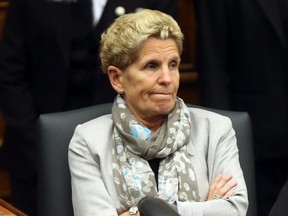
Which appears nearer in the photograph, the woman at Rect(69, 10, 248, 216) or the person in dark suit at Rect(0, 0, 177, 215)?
the woman at Rect(69, 10, 248, 216)

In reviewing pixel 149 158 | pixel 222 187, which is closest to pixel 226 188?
pixel 222 187

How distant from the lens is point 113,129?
346 centimetres

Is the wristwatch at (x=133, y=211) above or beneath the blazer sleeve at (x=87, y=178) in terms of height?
beneath

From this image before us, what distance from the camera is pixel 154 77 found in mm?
3375

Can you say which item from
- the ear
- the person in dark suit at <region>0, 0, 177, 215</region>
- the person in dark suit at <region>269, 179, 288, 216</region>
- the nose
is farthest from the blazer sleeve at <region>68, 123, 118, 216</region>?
the person in dark suit at <region>0, 0, 177, 215</region>

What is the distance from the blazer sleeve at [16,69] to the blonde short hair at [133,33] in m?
0.73

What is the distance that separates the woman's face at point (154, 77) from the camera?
3.37 meters

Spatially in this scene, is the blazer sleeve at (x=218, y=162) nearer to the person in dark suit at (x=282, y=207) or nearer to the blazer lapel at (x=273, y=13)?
the person in dark suit at (x=282, y=207)

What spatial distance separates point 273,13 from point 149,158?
0.97 m

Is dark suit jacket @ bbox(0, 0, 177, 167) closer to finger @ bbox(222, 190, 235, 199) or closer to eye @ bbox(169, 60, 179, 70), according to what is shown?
eye @ bbox(169, 60, 179, 70)

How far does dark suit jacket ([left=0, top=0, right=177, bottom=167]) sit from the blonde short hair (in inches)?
22.6

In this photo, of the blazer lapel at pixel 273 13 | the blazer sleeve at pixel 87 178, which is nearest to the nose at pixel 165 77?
the blazer sleeve at pixel 87 178

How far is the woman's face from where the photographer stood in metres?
3.37

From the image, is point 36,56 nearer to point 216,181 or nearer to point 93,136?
point 93,136
